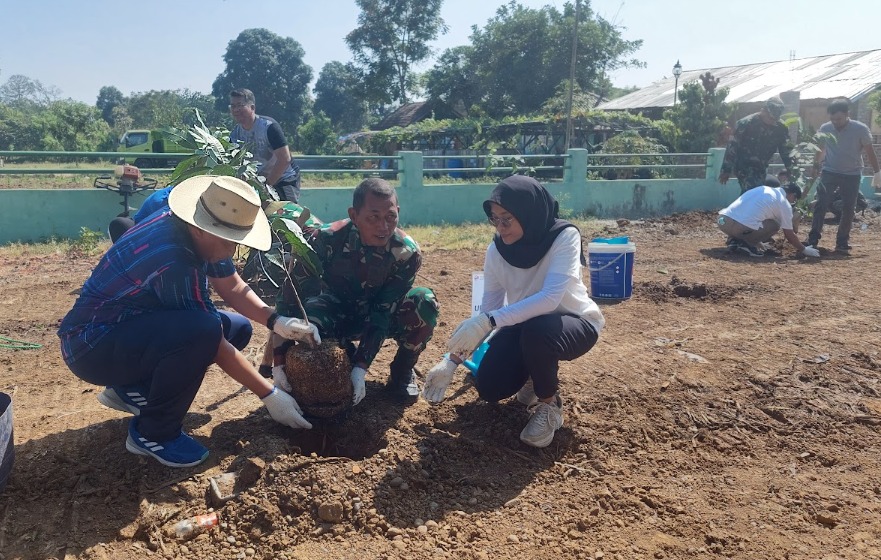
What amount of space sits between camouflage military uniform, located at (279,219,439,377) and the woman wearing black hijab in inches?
15.6

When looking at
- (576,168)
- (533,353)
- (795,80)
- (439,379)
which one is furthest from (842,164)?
(795,80)

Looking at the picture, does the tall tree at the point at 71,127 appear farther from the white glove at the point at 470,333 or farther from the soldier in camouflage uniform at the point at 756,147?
the white glove at the point at 470,333

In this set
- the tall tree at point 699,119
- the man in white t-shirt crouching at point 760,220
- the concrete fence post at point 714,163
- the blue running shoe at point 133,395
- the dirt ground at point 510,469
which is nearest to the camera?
the dirt ground at point 510,469

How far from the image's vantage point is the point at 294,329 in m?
2.83

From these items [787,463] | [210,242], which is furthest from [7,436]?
[787,463]

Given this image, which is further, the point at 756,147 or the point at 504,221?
the point at 756,147

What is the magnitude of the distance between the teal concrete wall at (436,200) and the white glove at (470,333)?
22.1 feet

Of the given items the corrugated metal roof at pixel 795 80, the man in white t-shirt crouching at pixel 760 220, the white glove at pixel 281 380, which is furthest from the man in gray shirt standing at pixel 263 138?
the corrugated metal roof at pixel 795 80

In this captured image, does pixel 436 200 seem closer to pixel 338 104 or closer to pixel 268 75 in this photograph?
pixel 268 75

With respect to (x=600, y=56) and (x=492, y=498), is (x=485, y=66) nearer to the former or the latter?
(x=600, y=56)

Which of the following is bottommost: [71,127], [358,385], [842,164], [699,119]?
[358,385]

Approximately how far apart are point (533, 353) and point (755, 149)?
6772 mm

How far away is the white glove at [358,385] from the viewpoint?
3066 millimetres

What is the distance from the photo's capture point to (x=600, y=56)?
27.7 metres
